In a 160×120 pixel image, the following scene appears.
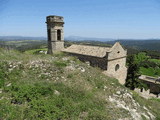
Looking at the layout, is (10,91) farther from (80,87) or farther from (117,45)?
(117,45)

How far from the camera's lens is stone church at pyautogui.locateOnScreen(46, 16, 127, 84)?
14656mm

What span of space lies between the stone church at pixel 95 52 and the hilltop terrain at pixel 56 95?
252 inches

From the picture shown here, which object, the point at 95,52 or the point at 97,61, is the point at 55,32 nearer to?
the point at 95,52

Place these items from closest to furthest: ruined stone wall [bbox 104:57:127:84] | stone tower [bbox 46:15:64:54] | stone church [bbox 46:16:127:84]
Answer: stone church [bbox 46:16:127:84] < ruined stone wall [bbox 104:57:127:84] < stone tower [bbox 46:15:64:54]

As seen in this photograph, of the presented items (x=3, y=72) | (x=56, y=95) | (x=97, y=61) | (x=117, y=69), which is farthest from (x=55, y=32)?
(x=56, y=95)

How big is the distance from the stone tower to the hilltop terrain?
9.39 metres

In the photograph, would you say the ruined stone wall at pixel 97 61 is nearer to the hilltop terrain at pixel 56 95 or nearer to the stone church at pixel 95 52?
the stone church at pixel 95 52

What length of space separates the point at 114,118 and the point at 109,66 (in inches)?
387

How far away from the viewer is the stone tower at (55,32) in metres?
17.1

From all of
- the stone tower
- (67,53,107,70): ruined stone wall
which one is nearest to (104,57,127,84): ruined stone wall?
(67,53,107,70): ruined stone wall

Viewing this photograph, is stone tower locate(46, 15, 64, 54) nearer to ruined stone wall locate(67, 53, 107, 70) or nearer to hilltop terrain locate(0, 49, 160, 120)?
ruined stone wall locate(67, 53, 107, 70)

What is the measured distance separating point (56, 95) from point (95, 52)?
10628mm

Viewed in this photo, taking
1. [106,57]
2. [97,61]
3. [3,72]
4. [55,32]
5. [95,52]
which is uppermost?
[55,32]

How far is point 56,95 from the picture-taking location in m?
5.97
